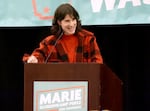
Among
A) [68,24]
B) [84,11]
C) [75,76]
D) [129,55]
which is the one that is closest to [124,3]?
[84,11]

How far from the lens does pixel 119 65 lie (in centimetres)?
364

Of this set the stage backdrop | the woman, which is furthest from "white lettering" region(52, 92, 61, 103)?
the stage backdrop

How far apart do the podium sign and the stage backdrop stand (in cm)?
122

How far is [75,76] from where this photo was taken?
2123mm

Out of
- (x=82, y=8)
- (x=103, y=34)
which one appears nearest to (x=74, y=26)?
(x=82, y=8)

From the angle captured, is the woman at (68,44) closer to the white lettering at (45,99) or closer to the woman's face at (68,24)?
the woman's face at (68,24)

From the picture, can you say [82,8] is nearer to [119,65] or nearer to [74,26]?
[119,65]

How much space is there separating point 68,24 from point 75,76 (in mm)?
465

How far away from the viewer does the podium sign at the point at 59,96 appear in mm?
2127

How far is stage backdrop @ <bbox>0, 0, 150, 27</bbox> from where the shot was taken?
324 centimetres

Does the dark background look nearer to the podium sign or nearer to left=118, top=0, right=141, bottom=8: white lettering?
left=118, top=0, right=141, bottom=8: white lettering

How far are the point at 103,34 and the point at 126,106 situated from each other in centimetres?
56

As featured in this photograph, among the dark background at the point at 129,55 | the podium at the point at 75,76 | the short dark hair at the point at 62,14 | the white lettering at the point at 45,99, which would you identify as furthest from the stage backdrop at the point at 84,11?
the white lettering at the point at 45,99

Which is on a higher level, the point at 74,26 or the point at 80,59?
the point at 74,26
